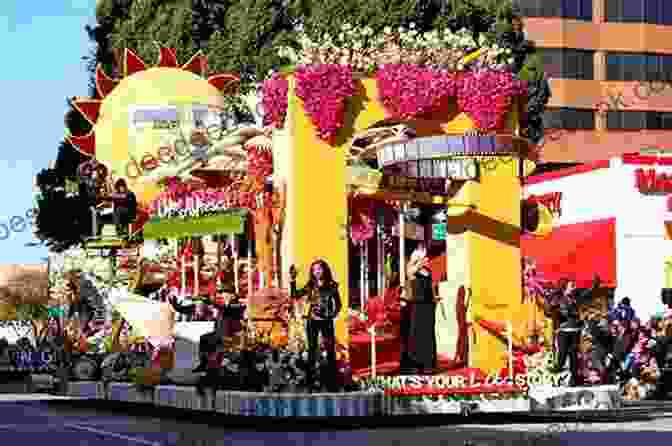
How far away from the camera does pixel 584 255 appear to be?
123 ft

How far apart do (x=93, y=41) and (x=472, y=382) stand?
4574 cm

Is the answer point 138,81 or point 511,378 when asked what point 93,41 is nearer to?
point 138,81

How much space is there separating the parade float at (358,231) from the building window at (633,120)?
54.1m

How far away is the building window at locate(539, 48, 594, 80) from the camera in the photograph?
7838 cm

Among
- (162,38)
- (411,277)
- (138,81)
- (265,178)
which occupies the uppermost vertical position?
(162,38)

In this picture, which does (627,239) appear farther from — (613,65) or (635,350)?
(613,65)

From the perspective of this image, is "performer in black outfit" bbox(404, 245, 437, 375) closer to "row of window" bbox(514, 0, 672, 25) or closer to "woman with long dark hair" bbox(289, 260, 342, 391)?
"woman with long dark hair" bbox(289, 260, 342, 391)

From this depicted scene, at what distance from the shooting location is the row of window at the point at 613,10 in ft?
254

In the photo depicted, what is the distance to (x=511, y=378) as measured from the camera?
21844 mm

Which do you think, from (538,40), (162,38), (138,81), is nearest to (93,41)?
(162,38)

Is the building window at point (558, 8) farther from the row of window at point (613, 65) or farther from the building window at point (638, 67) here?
the building window at point (638, 67)

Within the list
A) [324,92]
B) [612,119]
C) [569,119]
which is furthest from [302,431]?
[612,119]

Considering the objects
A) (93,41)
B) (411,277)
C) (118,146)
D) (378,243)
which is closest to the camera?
(411,277)

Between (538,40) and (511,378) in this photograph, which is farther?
(538,40)
